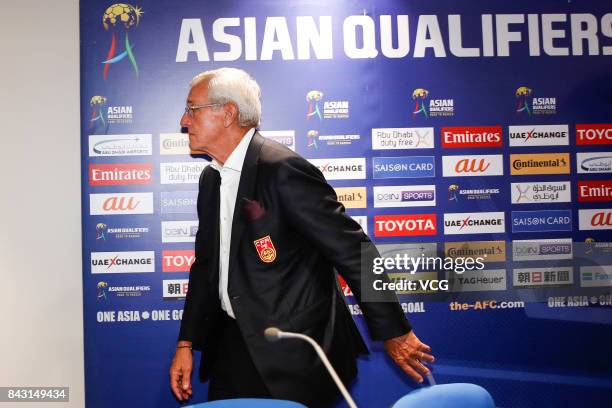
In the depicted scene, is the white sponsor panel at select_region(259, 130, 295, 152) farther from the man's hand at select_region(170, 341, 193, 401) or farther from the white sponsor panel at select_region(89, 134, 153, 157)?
the man's hand at select_region(170, 341, 193, 401)

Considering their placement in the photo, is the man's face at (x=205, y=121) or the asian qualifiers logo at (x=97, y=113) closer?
the man's face at (x=205, y=121)

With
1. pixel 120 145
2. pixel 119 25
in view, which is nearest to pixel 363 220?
pixel 120 145

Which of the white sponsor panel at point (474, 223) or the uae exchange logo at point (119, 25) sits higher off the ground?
the uae exchange logo at point (119, 25)

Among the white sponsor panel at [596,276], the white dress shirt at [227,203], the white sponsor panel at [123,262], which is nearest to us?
the white dress shirt at [227,203]

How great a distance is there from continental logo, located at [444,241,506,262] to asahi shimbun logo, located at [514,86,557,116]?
29.7 inches

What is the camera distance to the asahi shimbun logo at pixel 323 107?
2986 millimetres

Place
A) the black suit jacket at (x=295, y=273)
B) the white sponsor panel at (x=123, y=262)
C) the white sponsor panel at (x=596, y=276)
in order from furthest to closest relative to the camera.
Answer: the white sponsor panel at (x=596, y=276) → the white sponsor panel at (x=123, y=262) → the black suit jacket at (x=295, y=273)

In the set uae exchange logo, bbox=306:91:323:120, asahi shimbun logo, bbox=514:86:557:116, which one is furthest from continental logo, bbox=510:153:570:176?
uae exchange logo, bbox=306:91:323:120

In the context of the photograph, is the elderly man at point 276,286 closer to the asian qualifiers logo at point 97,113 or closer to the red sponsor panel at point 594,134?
the asian qualifiers logo at point 97,113


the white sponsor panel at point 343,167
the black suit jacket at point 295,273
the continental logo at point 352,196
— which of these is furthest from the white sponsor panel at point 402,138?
the black suit jacket at point 295,273

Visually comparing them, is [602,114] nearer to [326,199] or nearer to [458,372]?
[458,372]

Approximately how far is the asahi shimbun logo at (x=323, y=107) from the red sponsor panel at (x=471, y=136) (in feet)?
1.87

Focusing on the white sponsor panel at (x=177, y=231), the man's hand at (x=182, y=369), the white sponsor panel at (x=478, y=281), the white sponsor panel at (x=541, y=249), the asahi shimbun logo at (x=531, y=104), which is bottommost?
the man's hand at (x=182, y=369)

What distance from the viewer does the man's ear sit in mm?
2193
